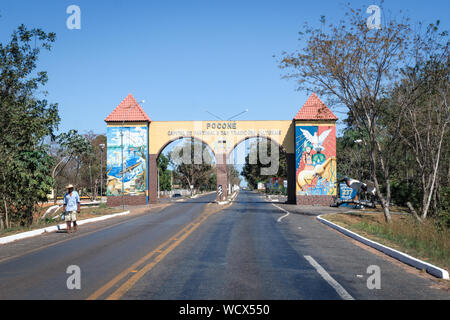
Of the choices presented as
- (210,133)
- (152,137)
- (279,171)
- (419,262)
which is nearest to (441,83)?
(419,262)

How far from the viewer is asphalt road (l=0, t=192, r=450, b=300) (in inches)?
265

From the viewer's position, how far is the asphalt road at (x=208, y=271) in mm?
6730

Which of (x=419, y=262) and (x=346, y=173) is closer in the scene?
(x=419, y=262)

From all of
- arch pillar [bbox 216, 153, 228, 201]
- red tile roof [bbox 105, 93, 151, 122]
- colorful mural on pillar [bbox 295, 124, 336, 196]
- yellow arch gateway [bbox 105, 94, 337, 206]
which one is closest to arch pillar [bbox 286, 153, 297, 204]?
yellow arch gateway [bbox 105, 94, 337, 206]

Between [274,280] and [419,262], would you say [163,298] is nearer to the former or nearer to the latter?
[274,280]

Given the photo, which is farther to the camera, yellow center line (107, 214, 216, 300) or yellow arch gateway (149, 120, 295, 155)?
yellow arch gateway (149, 120, 295, 155)

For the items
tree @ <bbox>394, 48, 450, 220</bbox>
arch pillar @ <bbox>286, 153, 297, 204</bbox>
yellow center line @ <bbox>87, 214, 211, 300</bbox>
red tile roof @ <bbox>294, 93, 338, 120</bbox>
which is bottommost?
yellow center line @ <bbox>87, 214, 211, 300</bbox>

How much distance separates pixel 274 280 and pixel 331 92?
17.0 metres

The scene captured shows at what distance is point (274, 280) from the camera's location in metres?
7.62

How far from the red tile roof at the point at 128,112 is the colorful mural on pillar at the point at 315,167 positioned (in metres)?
16.7

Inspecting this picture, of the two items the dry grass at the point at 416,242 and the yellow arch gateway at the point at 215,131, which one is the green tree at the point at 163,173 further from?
the dry grass at the point at 416,242

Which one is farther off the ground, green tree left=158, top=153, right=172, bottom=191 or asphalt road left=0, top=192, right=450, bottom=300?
green tree left=158, top=153, right=172, bottom=191

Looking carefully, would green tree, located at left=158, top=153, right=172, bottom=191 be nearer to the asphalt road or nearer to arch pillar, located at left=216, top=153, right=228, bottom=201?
arch pillar, located at left=216, top=153, right=228, bottom=201
